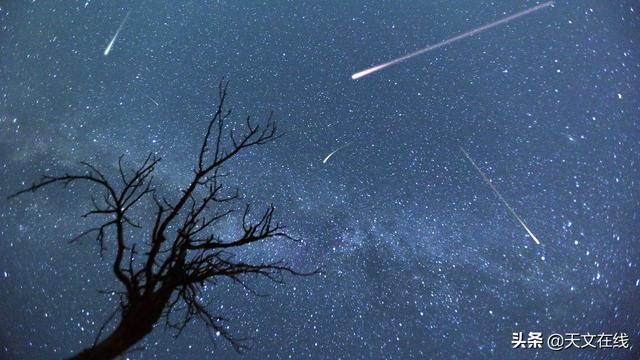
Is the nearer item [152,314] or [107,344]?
[107,344]

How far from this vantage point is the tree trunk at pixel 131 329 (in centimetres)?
206

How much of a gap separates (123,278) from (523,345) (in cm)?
842

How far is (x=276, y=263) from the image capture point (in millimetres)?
3250

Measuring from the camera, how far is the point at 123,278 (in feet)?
8.45

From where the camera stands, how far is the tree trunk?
2.06 metres

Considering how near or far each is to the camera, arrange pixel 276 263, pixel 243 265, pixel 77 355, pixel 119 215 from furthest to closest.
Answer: pixel 276 263
pixel 243 265
pixel 119 215
pixel 77 355

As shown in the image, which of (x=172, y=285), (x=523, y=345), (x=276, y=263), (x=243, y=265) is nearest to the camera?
(x=172, y=285)

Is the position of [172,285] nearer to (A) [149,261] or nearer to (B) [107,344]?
(A) [149,261]

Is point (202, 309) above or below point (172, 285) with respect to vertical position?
below

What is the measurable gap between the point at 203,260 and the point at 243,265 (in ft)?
0.98

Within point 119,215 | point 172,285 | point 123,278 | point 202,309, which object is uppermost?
point 119,215

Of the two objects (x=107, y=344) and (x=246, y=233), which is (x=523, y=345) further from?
(x=107, y=344)

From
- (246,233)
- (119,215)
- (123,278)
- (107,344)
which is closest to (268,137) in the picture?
(246,233)

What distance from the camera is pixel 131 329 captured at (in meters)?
2.18
